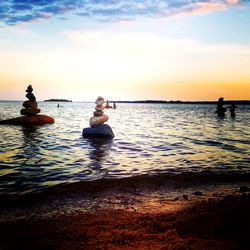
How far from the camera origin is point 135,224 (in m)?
5.54

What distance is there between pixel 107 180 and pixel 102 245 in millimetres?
4737

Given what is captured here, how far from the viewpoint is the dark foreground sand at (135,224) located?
15.1 feet

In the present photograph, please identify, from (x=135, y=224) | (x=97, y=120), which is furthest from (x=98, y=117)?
(x=135, y=224)

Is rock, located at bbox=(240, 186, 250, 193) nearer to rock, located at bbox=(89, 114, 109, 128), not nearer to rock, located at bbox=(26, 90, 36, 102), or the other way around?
rock, located at bbox=(89, 114, 109, 128)

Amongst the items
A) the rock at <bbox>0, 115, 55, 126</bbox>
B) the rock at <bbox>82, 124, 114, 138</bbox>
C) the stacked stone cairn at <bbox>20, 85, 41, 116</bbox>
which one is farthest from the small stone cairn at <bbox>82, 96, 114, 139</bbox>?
the stacked stone cairn at <bbox>20, 85, 41, 116</bbox>

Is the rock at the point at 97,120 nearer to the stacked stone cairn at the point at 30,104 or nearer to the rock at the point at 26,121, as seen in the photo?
the rock at the point at 26,121

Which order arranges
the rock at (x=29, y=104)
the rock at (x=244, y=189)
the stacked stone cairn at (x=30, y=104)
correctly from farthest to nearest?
1. the stacked stone cairn at (x=30, y=104)
2. the rock at (x=29, y=104)
3. the rock at (x=244, y=189)

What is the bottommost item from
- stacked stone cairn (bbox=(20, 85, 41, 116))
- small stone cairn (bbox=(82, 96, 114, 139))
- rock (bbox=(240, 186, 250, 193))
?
rock (bbox=(240, 186, 250, 193))

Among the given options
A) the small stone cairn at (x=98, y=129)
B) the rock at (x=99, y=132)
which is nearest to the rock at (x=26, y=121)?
the small stone cairn at (x=98, y=129)

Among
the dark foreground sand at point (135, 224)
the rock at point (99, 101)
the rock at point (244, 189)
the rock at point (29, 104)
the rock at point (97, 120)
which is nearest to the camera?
the dark foreground sand at point (135, 224)

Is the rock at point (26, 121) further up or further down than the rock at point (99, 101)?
further down

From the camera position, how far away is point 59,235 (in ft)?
16.7

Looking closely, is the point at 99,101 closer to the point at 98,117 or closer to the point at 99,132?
the point at 98,117

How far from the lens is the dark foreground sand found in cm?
459
